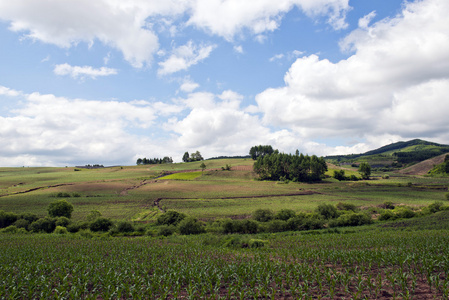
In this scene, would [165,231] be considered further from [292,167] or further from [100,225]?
[292,167]

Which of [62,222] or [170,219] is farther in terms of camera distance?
[62,222]

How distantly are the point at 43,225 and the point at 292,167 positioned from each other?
112 metres

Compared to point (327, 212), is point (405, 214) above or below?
below

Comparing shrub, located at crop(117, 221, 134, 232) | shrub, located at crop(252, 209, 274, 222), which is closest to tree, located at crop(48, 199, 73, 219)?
shrub, located at crop(117, 221, 134, 232)

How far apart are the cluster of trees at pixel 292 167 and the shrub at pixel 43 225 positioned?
10433 cm

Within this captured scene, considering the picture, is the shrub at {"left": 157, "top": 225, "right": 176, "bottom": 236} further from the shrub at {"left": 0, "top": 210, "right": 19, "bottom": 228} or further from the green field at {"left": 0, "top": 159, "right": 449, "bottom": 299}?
the shrub at {"left": 0, "top": 210, "right": 19, "bottom": 228}

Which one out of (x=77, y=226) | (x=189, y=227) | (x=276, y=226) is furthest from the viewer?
(x=77, y=226)

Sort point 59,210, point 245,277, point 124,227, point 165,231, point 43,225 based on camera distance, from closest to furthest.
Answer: point 245,277 < point 165,231 < point 124,227 < point 43,225 < point 59,210

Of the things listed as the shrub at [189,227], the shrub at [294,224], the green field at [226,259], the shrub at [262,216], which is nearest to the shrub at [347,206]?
the green field at [226,259]

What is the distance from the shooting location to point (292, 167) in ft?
460

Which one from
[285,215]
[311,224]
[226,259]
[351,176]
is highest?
[351,176]

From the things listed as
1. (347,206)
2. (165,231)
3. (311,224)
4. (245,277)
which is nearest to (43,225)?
(165,231)

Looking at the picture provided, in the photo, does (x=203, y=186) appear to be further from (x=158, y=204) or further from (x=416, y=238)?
(x=416, y=238)

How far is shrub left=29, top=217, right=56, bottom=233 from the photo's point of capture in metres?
52.8
